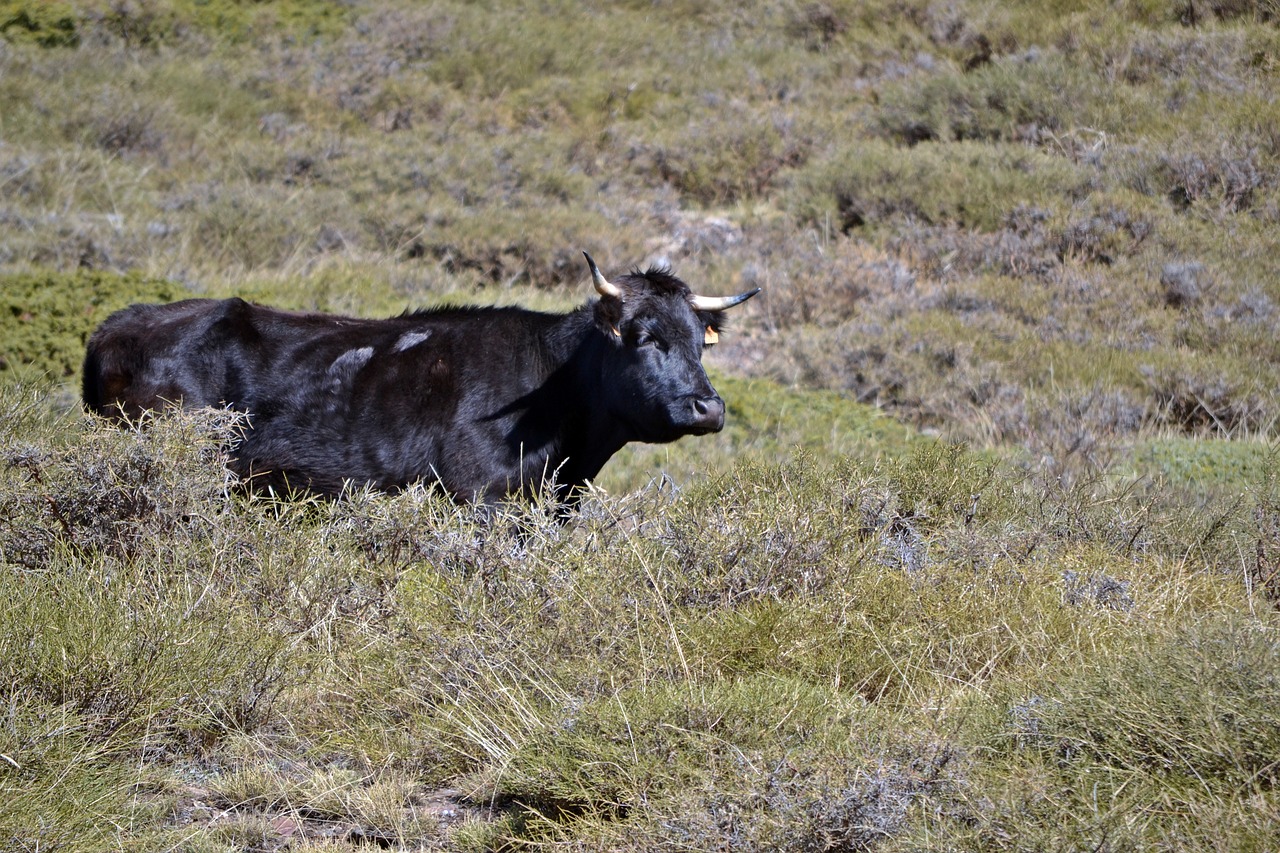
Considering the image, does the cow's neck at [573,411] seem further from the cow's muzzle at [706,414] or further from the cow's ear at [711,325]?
the cow's ear at [711,325]

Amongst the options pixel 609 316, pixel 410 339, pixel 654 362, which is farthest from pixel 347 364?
pixel 654 362

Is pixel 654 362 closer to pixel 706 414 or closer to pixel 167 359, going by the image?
pixel 706 414

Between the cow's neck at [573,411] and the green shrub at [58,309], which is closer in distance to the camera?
the cow's neck at [573,411]

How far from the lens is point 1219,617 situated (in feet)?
12.4

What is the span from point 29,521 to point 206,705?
5.64 feet

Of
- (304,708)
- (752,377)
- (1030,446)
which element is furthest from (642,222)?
(304,708)

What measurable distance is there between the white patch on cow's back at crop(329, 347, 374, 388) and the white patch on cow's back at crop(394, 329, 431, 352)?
0.52ft

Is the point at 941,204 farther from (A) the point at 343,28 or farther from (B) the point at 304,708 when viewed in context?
(A) the point at 343,28

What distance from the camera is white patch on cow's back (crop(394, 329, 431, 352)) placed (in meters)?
7.11

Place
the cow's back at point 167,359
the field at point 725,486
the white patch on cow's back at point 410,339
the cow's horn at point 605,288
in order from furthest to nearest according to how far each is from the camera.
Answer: the white patch on cow's back at point 410,339 < the cow's back at point 167,359 < the cow's horn at point 605,288 < the field at point 725,486

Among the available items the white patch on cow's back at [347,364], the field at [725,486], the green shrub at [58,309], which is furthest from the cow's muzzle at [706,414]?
the green shrub at [58,309]

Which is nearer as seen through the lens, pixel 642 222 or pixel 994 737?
pixel 994 737

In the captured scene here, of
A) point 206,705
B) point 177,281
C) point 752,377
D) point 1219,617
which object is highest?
point 1219,617

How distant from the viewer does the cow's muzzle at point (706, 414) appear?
6.52 m
